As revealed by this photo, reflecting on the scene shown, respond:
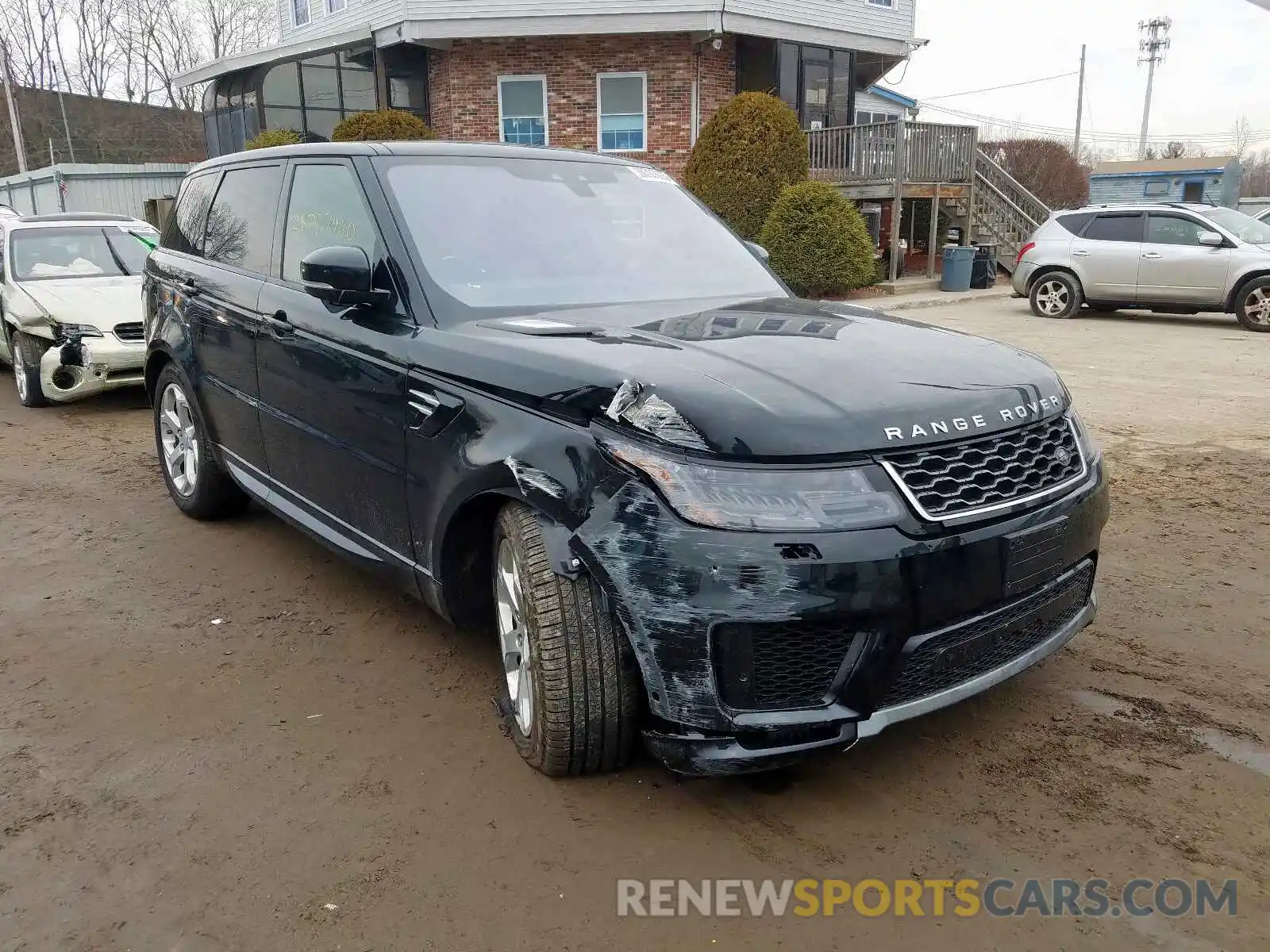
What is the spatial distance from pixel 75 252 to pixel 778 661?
31.3 ft

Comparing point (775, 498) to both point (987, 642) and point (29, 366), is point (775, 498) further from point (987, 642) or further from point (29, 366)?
point (29, 366)

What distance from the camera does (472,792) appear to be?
2.82 m

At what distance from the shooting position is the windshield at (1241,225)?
515 inches

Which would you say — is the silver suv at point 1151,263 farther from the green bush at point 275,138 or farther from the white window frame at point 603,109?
the green bush at point 275,138

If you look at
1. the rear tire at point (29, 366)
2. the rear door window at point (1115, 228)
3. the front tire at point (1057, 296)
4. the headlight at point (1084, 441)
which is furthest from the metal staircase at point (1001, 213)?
the headlight at point (1084, 441)

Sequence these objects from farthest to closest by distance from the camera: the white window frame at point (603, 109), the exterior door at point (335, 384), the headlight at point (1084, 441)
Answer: the white window frame at point (603, 109)
the exterior door at point (335, 384)
the headlight at point (1084, 441)

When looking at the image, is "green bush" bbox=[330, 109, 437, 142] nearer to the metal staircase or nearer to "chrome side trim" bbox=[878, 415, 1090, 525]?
the metal staircase

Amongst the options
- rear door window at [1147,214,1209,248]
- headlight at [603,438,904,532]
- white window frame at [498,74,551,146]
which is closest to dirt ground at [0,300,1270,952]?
headlight at [603,438,904,532]

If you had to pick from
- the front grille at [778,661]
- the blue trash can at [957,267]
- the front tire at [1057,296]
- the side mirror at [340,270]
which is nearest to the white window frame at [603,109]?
the blue trash can at [957,267]

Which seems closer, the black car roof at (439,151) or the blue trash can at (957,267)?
the black car roof at (439,151)

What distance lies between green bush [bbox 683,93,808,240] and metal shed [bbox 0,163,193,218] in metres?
15.4

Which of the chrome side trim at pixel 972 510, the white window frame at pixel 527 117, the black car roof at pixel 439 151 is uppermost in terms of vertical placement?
the white window frame at pixel 527 117

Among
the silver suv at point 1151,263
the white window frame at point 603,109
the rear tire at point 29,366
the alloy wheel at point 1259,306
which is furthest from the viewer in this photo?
the white window frame at point 603,109

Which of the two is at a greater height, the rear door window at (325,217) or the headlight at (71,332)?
the rear door window at (325,217)
